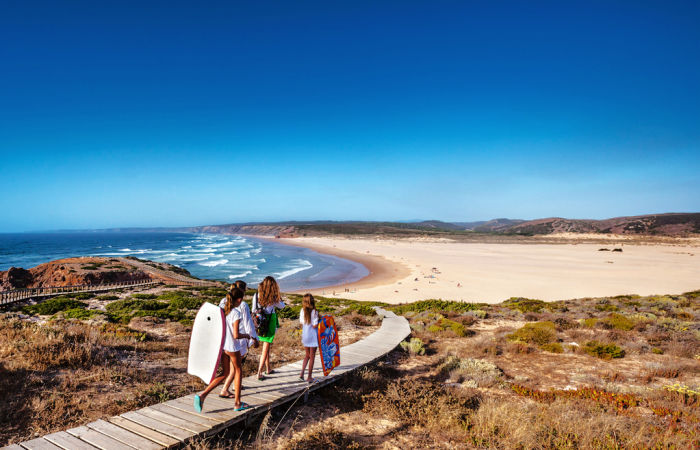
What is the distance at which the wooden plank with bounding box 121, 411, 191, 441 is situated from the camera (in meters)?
4.20

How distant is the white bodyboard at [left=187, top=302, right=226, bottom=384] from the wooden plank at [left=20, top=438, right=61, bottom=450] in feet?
5.14

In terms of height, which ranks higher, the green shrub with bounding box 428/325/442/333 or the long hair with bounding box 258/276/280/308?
the long hair with bounding box 258/276/280/308

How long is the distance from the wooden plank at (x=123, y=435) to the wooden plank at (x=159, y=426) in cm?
21

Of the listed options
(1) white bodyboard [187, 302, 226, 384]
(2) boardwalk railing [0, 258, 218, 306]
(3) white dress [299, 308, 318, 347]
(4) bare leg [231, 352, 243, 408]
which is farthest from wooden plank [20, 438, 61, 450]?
(2) boardwalk railing [0, 258, 218, 306]

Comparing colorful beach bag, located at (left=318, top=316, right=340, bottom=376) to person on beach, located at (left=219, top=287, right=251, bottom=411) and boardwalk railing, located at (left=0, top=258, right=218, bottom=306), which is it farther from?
boardwalk railing, located at (left=0, top=258, right=218, bottom=306)

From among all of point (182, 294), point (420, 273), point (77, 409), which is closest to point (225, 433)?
point (77, 409)

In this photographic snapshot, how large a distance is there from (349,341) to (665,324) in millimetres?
12157

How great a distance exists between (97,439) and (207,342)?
1587mm

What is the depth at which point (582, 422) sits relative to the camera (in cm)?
501

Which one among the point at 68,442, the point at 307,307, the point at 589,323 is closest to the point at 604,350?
the point at 589,323

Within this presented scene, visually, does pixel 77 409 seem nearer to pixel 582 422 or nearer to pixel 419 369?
pixel 419 369

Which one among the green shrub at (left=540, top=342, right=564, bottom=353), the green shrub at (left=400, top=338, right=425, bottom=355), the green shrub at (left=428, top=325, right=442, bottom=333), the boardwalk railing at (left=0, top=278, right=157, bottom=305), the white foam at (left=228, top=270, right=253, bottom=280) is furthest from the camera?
the white foam at (left=228, top=270, right=253, bottom=280)

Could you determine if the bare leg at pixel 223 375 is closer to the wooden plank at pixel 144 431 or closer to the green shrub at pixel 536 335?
the wooden plank at pixel 144 431

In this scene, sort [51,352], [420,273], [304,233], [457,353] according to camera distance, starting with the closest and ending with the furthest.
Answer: [51,352]
[457,353]
[420,273]
[304,233]
